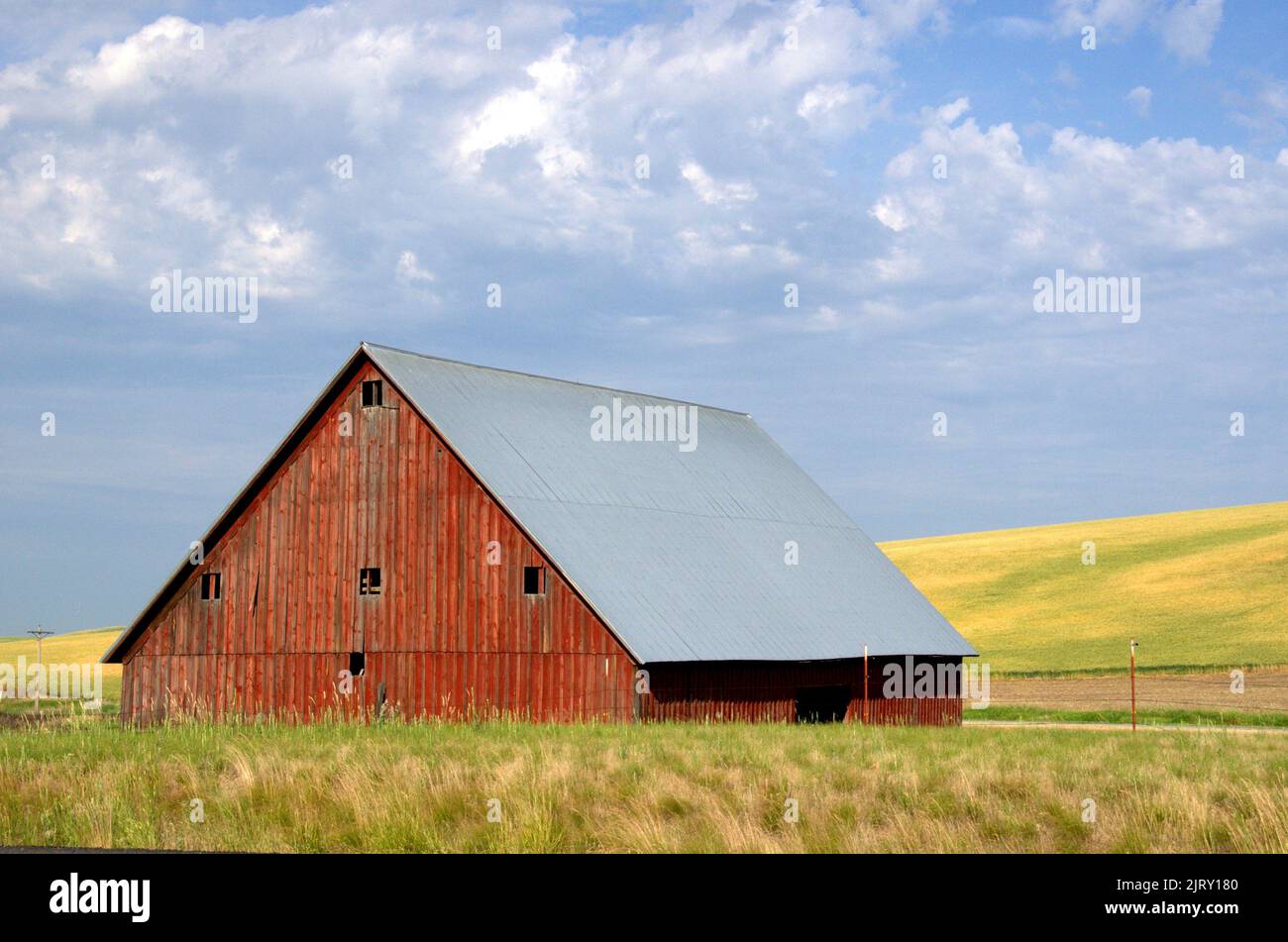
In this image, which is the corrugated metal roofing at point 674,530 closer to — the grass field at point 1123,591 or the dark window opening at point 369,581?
the dark window opening at point 369,581

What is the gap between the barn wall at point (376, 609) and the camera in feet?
108

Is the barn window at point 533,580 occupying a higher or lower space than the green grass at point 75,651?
higher

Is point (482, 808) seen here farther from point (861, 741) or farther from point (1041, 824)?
point (861, 741)

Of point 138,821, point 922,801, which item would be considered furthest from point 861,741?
point 138,821

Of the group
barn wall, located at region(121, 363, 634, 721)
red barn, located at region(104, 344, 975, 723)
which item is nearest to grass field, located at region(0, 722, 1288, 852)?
barn wall, located at region(121, 363, 634, 721)

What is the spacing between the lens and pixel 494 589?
1331 inches

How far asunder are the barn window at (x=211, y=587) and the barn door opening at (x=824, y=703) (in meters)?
15.4

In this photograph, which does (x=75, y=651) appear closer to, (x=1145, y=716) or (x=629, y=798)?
(x=1145, y=716)

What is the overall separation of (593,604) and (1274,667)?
39.2 meters

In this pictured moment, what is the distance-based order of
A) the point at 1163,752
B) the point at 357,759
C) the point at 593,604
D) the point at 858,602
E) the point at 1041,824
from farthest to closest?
the point at 858,602 → the point at 593,604 → the point at 1163,752 → the point at 357,759 → the point at 1041,824

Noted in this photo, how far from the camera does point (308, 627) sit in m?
36.5

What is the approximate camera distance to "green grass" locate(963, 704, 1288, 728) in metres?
42.0

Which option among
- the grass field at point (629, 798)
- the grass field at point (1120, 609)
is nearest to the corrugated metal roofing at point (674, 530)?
the grass field at point (1120, 609)

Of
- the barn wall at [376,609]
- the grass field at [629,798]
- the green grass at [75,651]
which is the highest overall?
the barn wall at [376,609]
